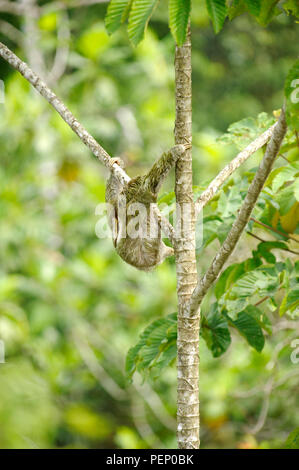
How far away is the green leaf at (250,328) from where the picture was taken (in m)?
1.93

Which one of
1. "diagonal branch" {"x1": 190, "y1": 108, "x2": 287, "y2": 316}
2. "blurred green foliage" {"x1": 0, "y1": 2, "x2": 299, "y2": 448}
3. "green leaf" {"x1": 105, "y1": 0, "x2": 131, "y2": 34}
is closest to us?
"diagonal branch" {"x1": 190, "y1": 108, "x2": 287, "y2": 316}

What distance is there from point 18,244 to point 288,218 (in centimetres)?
403

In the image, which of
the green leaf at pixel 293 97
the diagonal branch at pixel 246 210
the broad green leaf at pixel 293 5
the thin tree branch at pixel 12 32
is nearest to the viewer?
the green leaf at pixel 293 97

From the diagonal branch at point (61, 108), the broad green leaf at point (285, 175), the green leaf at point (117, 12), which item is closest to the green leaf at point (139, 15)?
the green leaf at point (117, 12)

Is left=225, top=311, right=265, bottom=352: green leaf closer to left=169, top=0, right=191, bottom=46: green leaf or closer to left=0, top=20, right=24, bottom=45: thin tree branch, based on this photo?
left=169, top=0, right=191, bottom=46: green leaf

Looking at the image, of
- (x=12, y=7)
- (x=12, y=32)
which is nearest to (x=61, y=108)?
(x=12, y=7)

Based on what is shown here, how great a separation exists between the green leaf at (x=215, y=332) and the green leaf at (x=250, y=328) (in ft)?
0.16

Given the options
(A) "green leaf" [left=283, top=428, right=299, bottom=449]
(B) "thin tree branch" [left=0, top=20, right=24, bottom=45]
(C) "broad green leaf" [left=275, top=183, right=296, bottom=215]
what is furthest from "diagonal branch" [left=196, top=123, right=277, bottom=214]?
(B) "thin tree branch" [left=0, top=20, right=24, bottom=45]

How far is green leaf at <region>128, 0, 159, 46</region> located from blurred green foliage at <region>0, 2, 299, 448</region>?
3.13 metres

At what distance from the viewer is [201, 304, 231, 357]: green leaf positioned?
1982 millimetres

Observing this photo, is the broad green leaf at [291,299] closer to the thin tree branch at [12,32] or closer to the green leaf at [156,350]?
the green leaf at [156,350]

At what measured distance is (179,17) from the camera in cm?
143

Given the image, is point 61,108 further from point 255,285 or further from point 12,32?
point 12,32

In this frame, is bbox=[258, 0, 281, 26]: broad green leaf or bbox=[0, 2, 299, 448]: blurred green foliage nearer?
bbox=[258, 0, 281, 26]: broad green leaf
